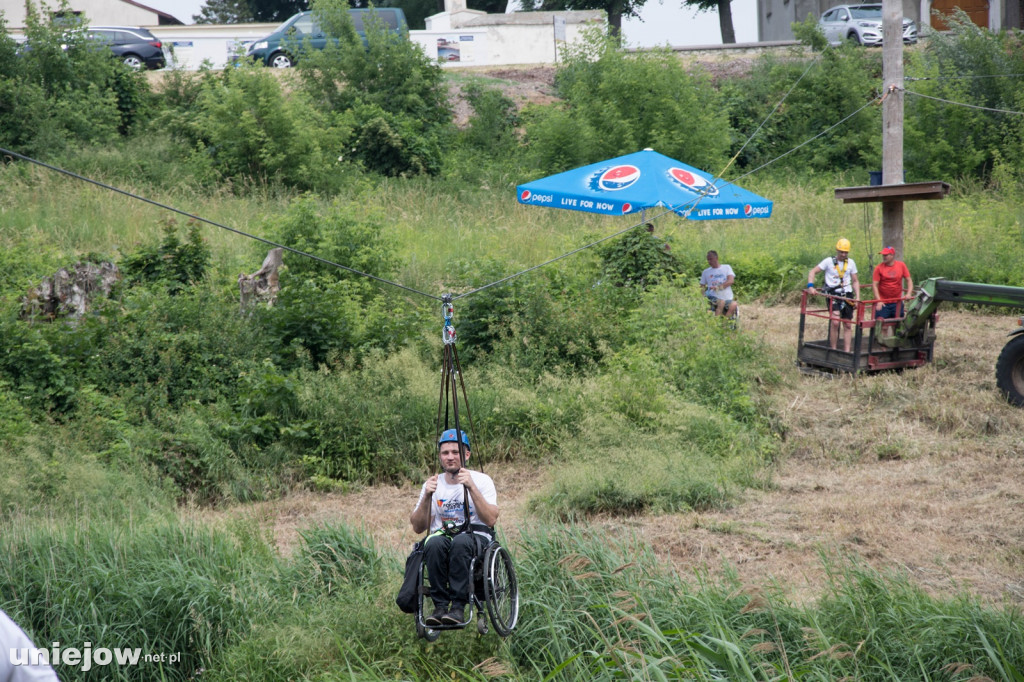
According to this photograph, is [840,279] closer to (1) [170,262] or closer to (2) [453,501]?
(2) [453,501]

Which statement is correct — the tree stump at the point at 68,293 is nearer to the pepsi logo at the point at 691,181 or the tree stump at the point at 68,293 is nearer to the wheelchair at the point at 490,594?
the pepsi logo at the point at 691,181

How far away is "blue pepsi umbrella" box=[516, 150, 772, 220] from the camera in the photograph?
44.5 feet

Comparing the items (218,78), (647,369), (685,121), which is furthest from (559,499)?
(218,78)

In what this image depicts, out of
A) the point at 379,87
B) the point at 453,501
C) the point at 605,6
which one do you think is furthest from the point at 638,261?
the point at 605,6

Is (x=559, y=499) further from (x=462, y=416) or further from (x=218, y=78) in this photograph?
(x=218, y=78)

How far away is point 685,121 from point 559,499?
678 inches

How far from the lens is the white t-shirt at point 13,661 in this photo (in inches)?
105

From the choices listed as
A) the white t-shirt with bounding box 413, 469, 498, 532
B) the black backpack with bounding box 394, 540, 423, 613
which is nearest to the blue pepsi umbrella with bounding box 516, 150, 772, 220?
the white t-shirt with bounding box 413, 469, 498, 532

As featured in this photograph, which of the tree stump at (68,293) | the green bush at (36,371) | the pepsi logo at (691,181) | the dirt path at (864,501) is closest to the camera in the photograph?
the dirt path at (864,501)

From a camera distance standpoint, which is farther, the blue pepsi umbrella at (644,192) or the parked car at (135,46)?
the parked car at (135,46)

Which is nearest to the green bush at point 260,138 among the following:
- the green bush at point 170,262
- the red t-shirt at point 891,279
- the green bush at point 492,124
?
the green bush at point 492,124

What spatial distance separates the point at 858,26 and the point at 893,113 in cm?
1960

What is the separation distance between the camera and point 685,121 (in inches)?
957

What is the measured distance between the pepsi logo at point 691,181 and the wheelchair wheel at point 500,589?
884cm
